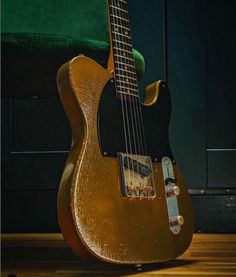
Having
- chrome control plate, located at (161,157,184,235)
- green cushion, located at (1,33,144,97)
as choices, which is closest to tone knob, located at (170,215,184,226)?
chrome control plate, located at (161,157,184,235)

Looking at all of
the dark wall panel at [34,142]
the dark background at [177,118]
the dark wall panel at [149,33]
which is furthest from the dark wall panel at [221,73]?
the dark wall panel at [34,142]

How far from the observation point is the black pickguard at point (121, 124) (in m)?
0.94

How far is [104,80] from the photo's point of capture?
971 millimetres

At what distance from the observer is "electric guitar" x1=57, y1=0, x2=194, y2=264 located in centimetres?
87

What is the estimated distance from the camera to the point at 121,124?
38.8 inches

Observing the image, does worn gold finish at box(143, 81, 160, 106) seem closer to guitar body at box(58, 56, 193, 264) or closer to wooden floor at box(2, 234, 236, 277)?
guitar body at box(58, 56, 193, 264)

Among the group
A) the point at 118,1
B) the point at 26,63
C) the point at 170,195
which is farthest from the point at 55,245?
the point at 118,1

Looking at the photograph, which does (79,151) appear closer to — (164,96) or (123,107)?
(123,107)

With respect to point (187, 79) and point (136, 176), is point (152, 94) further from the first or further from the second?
point (187, 79)

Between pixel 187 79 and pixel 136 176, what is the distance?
713 mm

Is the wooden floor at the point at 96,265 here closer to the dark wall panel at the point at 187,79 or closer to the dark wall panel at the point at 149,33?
the dark wall panel at the point at 187,79

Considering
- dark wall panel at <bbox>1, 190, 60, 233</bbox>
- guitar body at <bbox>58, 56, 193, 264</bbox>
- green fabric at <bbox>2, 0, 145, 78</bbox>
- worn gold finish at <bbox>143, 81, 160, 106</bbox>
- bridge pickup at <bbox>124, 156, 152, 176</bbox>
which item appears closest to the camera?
guitar body at <bbox>58, 56, 193, 264</bbox>

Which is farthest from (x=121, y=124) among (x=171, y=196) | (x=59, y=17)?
(x=59, y=17)

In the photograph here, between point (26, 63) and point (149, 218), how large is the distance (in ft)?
1.33
